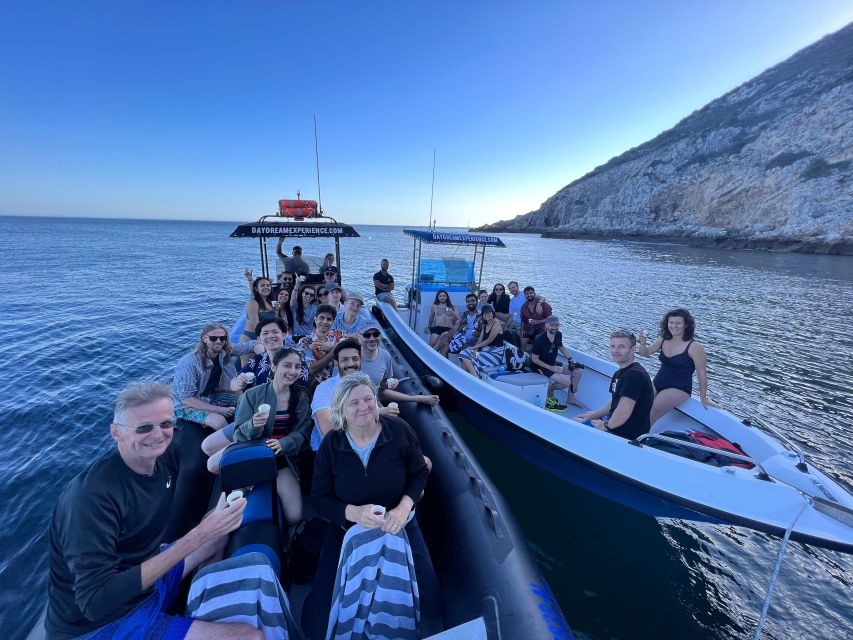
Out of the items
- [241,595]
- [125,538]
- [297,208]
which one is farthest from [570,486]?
[297,208]

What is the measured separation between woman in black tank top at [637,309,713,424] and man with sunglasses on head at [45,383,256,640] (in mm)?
4883

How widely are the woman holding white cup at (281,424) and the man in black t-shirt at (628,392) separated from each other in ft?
10.4

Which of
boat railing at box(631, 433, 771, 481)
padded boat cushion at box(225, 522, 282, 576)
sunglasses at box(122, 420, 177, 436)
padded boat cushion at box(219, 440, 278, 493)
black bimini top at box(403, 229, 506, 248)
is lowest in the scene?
boat railing at box(631, 433, 771, 481)

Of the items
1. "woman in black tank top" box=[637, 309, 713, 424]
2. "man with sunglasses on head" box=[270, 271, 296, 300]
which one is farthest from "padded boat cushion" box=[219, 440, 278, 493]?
"man with sunglasses on head" box=[270, 271, 296, 300]

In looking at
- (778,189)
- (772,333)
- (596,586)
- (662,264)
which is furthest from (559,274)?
(778,189)

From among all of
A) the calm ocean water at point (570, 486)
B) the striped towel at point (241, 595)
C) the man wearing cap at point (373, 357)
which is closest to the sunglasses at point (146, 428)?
the striped towel at point (241, 595)

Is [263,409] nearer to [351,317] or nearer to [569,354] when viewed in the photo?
[351,317]

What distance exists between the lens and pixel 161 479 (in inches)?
77.3

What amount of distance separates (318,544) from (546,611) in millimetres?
1802

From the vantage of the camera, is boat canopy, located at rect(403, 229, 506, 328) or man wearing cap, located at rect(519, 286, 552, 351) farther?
boat canopy, located at rect(403, 229, 506, 328)

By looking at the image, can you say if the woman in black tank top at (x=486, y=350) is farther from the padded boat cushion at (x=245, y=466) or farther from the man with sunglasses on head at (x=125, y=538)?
the man with sunglasses on head at (x=125, y=538)

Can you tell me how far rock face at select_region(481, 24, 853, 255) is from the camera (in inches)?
1572

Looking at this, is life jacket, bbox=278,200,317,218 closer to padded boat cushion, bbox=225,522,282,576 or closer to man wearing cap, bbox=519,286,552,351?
man wearing cap, bbox=519,286,552,351

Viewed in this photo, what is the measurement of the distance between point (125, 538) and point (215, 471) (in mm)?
1618
